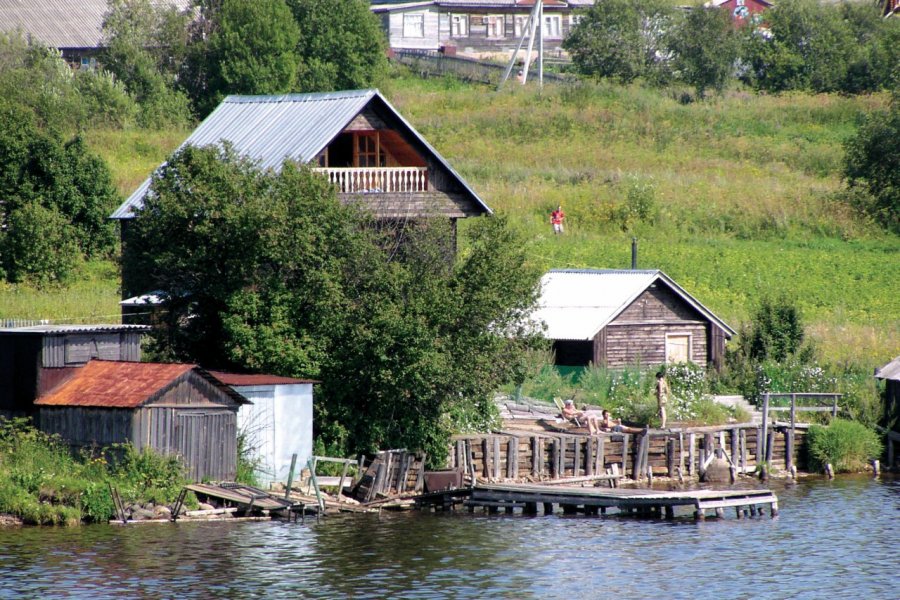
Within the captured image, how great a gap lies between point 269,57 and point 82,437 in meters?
48.3

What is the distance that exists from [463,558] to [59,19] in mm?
75908

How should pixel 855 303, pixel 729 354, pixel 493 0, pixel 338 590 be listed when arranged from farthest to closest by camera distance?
pixel 493 0 → pixel 855 303 → pixel 729 354 → pixel 338 590

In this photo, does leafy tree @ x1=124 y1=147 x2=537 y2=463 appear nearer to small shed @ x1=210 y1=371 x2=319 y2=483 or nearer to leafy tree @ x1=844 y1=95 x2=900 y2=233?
small shed @ x1=210 y1=371 x2=319 y2=483

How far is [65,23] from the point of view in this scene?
317 feet

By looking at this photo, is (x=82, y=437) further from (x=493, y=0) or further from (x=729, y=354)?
(x=493, y=0)

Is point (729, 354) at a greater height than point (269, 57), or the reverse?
point (269, 57)

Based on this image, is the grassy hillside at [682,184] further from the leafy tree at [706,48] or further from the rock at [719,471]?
the rock at [719,471]

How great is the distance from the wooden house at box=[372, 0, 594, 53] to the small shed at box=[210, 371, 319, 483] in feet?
256

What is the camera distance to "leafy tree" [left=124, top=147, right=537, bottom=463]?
118 feet

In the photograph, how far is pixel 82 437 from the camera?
33250mm

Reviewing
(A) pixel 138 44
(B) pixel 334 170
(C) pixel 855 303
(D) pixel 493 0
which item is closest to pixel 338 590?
(B) pixel 334 170

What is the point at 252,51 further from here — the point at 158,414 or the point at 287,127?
the point at 158,414

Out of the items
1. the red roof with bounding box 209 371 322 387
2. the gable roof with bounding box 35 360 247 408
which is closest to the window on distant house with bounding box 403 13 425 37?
the red roof with bounding box 209 371 322 387

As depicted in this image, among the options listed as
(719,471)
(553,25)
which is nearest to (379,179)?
(719,471)
